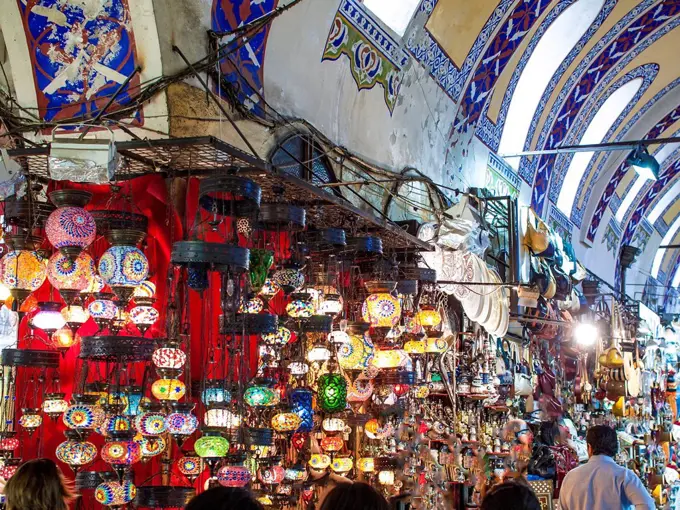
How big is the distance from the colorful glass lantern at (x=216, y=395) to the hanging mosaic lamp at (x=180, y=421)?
243mm

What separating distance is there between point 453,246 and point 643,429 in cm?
821

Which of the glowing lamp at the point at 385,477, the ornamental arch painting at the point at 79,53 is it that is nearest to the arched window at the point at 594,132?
the glowing lamp at the point at 385,477

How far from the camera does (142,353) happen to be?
11.6 feet

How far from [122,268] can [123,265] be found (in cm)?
1

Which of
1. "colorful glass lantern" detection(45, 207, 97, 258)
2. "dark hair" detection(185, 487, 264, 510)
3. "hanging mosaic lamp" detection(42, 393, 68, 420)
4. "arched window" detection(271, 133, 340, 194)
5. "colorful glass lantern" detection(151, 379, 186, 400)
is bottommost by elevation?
"dark hair" detection(185, 487, 264, 510)

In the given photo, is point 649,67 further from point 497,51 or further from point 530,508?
point 530,508

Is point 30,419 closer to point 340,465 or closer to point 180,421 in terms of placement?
point 180,421

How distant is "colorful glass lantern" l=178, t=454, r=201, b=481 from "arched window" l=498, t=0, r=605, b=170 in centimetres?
537

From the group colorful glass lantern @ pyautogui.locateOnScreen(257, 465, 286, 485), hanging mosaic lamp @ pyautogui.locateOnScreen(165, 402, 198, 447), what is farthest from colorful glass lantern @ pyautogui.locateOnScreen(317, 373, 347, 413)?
hanging mosaic lamp @ pyautogui.locateOnScreen(165, 402, 198, 447)

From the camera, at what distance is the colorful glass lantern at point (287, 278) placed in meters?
4.13

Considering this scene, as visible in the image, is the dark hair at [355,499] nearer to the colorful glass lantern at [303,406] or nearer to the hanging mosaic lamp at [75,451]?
the hanging mosaic lamp at [75,451]

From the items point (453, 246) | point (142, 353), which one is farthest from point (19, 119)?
point (453, 246)

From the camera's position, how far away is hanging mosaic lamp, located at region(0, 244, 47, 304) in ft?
12.0

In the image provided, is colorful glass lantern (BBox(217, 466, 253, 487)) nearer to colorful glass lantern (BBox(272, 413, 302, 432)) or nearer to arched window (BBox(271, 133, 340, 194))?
colorful glass lantern (BBox(272, 413, 302, 432))
